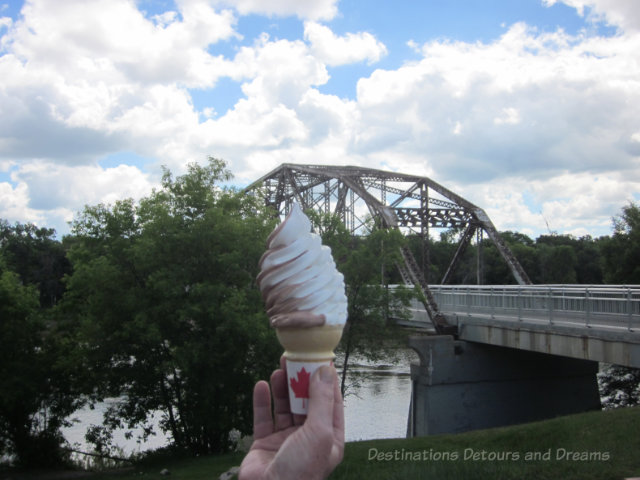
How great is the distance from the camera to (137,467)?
1498cm

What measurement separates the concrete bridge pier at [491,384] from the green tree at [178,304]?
6421 millimetres

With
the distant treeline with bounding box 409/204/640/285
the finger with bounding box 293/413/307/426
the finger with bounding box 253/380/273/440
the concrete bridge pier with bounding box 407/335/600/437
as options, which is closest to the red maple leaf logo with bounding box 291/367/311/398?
the finger with bounding box 293/413/307/426

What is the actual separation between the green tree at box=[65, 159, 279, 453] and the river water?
3.29 metres

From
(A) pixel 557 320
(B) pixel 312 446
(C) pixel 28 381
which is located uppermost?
(B) pixel 312 446

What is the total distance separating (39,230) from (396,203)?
161ft

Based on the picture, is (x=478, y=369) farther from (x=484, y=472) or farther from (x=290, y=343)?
(x=290, y=343)

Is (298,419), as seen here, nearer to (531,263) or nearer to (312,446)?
(312,446)

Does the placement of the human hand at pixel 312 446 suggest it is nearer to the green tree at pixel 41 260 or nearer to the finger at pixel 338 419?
the finger at pixel 338 419

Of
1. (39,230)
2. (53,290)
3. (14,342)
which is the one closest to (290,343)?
(14,342)

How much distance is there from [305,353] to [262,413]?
2.47 ft

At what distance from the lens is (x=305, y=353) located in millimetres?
4113

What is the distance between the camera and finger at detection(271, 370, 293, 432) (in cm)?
440

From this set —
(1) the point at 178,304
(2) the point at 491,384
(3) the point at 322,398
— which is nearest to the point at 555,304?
(2) the point at 491,384

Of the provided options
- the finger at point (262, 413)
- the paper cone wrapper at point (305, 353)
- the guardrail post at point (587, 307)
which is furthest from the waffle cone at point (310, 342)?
the guardrail post at point (587, 307)
